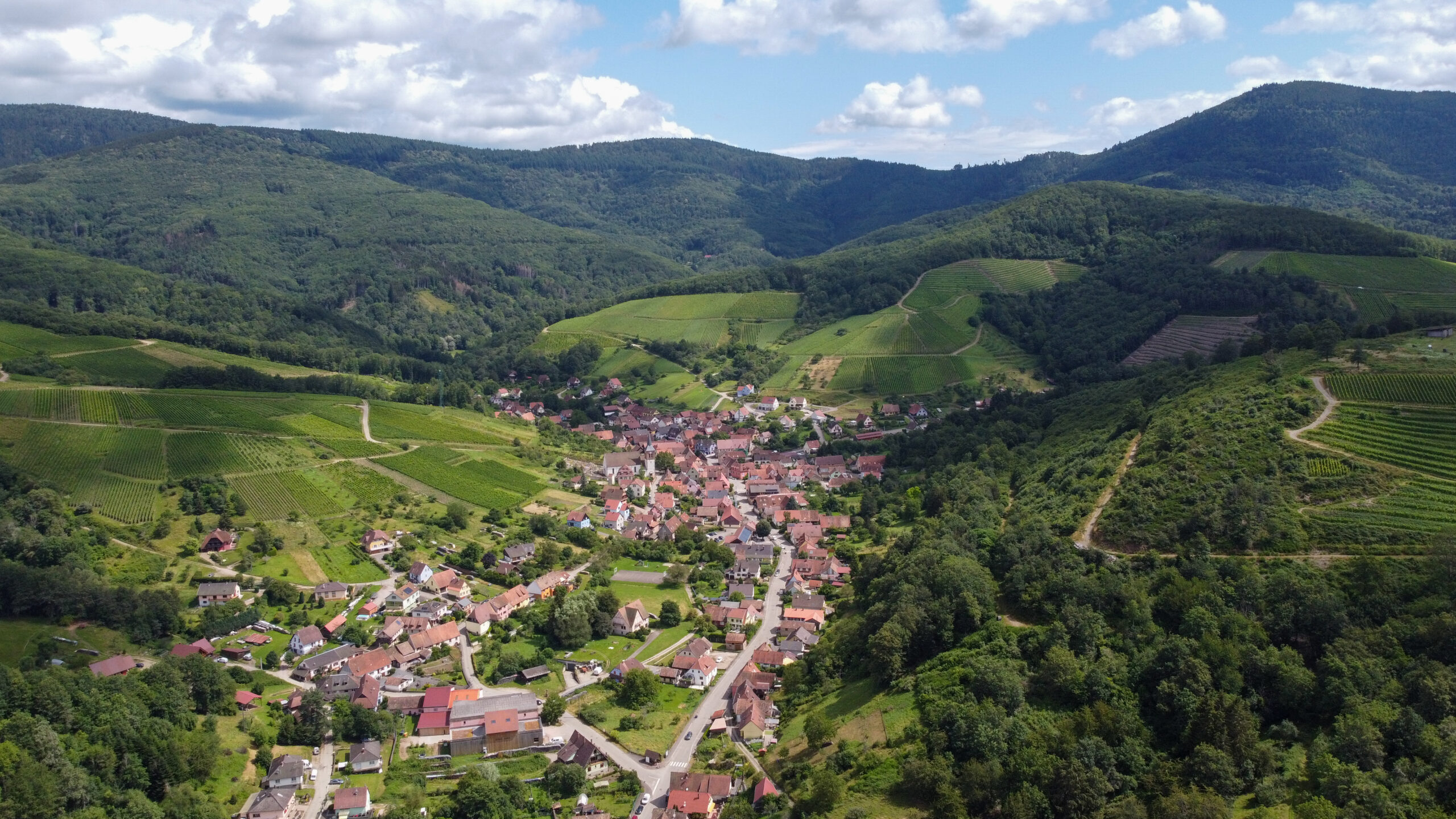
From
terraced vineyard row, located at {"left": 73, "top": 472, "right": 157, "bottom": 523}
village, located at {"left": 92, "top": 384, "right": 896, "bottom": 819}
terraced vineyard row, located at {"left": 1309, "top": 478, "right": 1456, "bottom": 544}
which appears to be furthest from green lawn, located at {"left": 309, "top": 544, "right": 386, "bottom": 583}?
terraced vineyard row, located at {"left": 1309, "top": 478, "right": 1456, "bottom": 544}

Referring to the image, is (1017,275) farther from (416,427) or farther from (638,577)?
(638,577)

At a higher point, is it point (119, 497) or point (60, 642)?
point (119, 497)

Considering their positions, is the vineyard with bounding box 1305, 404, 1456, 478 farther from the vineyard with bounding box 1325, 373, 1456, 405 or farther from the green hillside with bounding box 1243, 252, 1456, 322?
the green hillside with bounding box 1243, 252, 1456, 322

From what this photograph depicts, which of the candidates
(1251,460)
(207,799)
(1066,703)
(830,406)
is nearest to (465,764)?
(207,799)

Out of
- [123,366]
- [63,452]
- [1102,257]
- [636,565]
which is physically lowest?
[636,565]

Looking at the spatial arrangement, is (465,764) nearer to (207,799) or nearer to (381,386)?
(207,799)

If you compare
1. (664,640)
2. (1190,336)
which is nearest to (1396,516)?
(664,640)

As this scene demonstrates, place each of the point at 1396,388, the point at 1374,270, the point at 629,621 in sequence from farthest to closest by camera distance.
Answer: the point at 1374,270
the point at 629,621
the point at 1396,388
